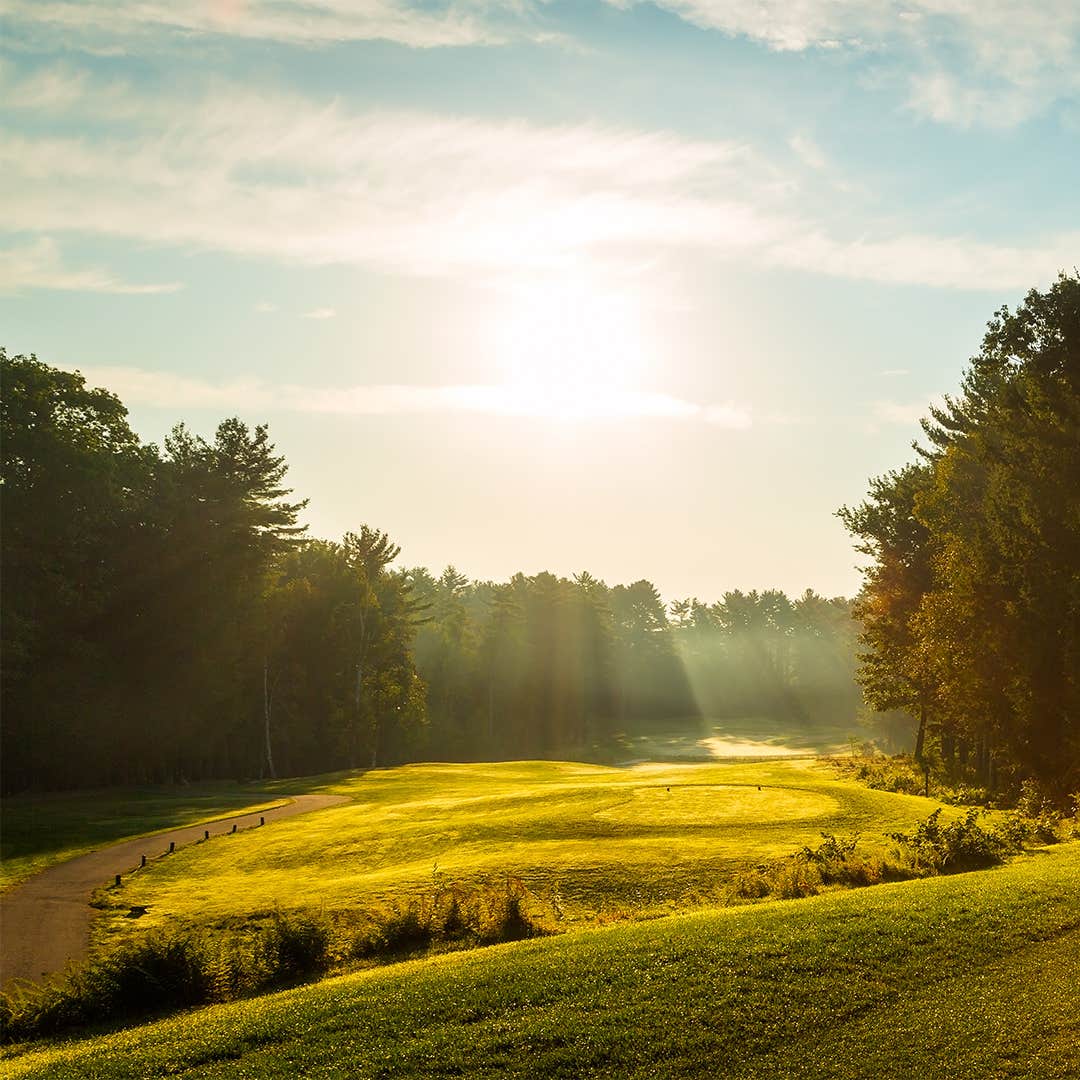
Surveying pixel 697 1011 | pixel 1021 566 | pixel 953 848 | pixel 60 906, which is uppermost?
pixel 1021 566

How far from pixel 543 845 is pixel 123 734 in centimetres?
4199

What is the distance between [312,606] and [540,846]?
54112mm

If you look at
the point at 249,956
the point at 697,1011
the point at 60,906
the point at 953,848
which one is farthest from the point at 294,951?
the point at 953,848

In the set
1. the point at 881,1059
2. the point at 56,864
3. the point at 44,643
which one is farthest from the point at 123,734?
the point at 881,1059

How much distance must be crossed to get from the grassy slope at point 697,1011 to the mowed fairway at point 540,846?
19.5 ft

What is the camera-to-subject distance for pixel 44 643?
176ft

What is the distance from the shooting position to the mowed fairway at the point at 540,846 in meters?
22.7

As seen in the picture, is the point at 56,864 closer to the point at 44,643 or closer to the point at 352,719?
the point at 44,643

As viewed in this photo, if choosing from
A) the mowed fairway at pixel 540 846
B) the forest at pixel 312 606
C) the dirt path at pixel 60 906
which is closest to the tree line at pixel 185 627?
the forest at pixel 312 606

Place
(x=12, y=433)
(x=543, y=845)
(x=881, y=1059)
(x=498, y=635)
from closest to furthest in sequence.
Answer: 1. (x=881, y=1059)
2. (x=543, y=845)
3. (x=12, y=433)
4. (x=498, y=635)

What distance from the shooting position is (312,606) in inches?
3071

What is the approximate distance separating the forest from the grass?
5921 millimetres

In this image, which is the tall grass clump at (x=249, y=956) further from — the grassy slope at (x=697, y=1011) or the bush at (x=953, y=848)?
the bush at (x=953, y=848)

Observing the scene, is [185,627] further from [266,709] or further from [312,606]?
[312,606]
